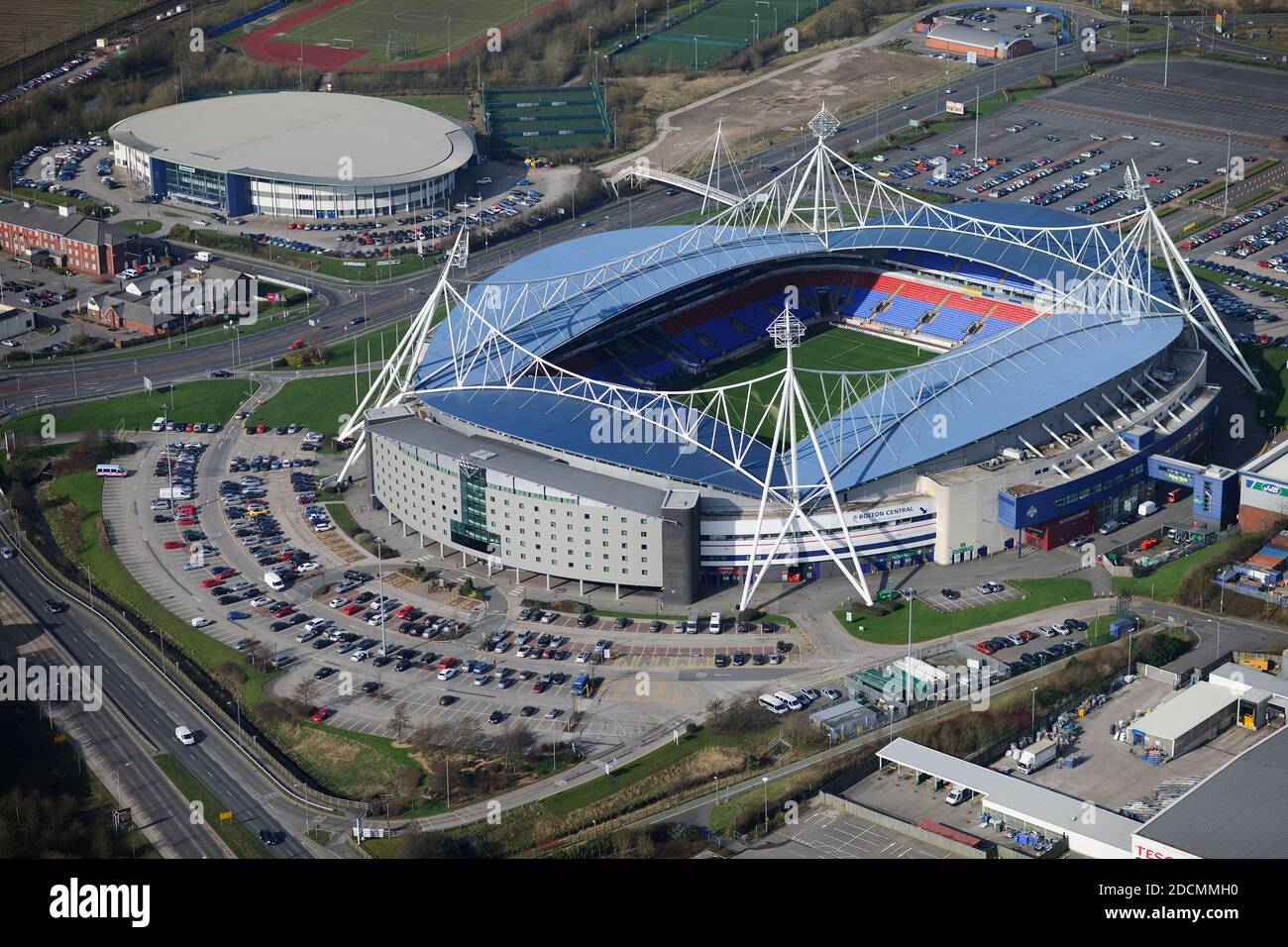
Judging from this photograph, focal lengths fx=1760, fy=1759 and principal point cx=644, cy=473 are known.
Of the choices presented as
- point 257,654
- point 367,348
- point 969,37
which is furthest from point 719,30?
point 257,654

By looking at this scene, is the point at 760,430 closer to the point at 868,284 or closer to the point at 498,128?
the point at 868,284

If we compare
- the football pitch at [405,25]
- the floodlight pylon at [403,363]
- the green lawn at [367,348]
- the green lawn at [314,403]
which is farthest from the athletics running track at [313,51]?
the floodlight pylon at [403,363]

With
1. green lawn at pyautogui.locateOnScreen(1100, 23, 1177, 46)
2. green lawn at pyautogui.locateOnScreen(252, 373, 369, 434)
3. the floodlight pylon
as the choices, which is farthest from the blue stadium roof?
green lawn at pyautogui.locateOnScreen(1100, 23, 1177, 46)

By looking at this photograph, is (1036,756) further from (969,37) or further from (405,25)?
(405,25)

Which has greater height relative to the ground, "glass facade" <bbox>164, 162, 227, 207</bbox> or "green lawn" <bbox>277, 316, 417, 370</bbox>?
"glass facade" <bbox>164, 162, 227, 207</bbox>

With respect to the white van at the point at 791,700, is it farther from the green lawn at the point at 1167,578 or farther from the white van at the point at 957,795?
the green lawn at the point at 1167,578

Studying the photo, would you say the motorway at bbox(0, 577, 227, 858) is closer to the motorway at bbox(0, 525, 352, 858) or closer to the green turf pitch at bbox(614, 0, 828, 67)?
the motorway at bbox(0, 525, 352, 858)
